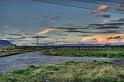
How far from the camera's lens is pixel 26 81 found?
87.0ft

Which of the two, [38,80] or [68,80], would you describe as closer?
[68,80]

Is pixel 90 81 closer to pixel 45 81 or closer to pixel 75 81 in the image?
pixel 75 81

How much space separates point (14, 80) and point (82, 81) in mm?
5538

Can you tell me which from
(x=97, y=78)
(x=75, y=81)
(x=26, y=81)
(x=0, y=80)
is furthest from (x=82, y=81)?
(x=0, y=80)

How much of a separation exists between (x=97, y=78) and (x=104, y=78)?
68 cm

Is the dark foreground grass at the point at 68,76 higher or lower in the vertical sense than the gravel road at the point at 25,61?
lower

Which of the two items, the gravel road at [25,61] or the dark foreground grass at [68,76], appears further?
the gravel road at [25,61]

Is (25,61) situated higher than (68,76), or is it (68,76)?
(25,61)

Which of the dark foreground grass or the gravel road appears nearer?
Answer: the dark foreground grass

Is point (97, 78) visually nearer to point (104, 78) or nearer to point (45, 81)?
point (104, 78)

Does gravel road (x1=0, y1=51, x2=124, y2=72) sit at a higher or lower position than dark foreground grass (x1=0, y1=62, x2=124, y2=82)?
higher

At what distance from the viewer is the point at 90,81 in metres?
26.4

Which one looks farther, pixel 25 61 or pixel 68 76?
pixel 25 61

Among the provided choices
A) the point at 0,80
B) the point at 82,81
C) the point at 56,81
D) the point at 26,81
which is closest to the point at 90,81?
the point at 82,81
